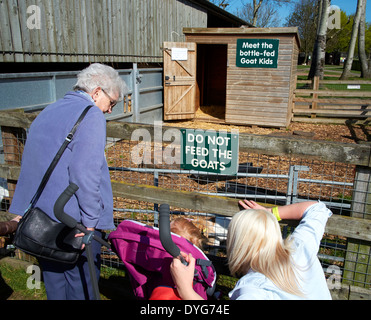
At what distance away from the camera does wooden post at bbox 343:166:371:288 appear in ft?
7.62

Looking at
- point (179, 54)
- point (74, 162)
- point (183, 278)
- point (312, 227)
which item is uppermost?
point (179, 54)

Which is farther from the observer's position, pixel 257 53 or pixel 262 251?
pixel 257 53

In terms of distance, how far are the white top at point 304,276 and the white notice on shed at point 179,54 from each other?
34.0 ft

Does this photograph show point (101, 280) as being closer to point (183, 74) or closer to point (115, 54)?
point (115, 54)

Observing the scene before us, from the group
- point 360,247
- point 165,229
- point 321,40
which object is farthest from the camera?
point 321,40

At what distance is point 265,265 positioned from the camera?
1610 mm

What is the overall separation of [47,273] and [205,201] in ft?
3.79

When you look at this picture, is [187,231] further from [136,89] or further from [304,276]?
[136,89]

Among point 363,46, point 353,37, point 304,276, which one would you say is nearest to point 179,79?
point 304,276

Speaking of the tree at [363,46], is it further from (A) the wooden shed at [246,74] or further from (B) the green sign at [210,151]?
(B) the green sign at [210,151]

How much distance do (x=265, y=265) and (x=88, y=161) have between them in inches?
43.0

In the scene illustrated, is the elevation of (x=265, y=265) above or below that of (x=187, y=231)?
above

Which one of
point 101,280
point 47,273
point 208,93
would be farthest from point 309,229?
point 208,93

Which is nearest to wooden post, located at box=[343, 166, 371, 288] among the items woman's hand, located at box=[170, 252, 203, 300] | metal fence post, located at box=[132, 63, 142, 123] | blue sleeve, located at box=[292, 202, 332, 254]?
blue sleeve, located at box=[292, 202, 332, 254]
